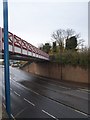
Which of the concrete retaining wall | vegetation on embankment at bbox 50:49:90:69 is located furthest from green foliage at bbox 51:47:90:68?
the concrete retaining wall

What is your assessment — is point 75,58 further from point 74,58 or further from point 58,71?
point 58,71

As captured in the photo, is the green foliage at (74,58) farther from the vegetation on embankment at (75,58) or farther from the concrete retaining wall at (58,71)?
the concrete retaining wall at (58,71)

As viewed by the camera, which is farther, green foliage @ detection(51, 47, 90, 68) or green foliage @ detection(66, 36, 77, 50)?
green foliage @ detection(66, 36, 77, 50)

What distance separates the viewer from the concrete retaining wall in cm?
5095

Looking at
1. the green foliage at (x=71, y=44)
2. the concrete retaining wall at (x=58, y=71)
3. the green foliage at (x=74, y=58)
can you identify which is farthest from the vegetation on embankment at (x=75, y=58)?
the green foliage at (x=71, y=44)

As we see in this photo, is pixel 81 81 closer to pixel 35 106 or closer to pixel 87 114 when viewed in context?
pixel 35 106

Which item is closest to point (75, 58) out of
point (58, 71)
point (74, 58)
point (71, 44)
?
point (74, 58)

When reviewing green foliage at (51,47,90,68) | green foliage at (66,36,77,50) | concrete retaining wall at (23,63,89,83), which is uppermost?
green foliage at (66,36,77,50)

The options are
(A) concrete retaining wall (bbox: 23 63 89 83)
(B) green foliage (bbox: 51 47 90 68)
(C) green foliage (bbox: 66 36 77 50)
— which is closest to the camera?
(A) concrete retaining wall (bbox: 23 63 89 83)

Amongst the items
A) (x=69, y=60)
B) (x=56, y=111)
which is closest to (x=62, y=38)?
(x=69, y=60)

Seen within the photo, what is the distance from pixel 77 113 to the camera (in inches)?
861

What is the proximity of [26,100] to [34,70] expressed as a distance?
48730 mm

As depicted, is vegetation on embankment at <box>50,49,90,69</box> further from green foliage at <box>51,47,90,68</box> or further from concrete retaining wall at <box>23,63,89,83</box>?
concrete retaining wall at <box>23,63,89,83</box>

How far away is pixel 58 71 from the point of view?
6109 cm
